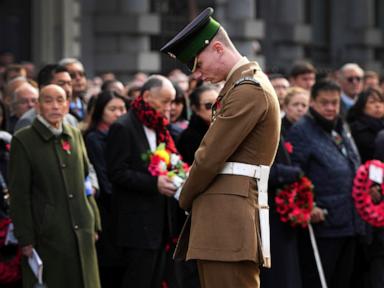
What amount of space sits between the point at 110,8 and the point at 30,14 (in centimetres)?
135

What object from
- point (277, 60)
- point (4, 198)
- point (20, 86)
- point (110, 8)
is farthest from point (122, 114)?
point (277, 60)

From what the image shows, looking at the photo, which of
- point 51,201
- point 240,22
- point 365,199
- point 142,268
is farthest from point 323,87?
point 240,22

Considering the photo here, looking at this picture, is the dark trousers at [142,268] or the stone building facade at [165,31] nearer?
the dark trousers at [142,268]

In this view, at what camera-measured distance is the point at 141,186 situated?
30.5 feet

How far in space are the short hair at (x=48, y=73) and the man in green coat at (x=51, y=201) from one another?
115 centimetres

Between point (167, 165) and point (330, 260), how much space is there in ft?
5.04

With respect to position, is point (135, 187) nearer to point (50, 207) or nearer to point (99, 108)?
point (50, 207)

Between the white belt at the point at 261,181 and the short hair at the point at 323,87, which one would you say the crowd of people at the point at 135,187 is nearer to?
the short hair at the point at 323,87

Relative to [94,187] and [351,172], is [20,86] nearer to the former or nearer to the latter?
[94,187]

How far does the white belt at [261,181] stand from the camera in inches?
Answer: 273

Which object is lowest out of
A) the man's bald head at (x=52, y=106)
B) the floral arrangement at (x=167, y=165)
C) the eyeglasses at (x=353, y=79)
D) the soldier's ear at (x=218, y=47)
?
the floral arrangement at (x=167, y=165)

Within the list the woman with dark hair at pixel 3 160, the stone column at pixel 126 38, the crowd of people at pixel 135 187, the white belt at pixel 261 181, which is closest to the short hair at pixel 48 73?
the crowd of people at pixel 135 187

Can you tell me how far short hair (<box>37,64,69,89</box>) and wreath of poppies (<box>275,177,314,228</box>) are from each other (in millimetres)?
1973

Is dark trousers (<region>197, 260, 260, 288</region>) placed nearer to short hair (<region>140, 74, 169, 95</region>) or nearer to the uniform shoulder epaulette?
the uniform shoulder epaulette
